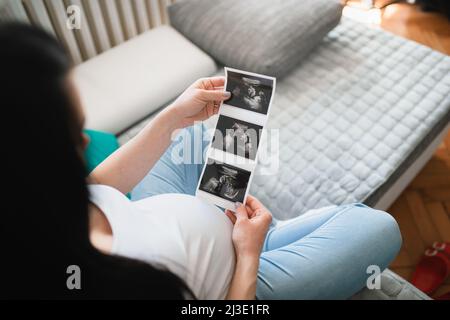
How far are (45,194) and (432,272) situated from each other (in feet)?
3.91

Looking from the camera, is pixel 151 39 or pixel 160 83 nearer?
pixel 160 83

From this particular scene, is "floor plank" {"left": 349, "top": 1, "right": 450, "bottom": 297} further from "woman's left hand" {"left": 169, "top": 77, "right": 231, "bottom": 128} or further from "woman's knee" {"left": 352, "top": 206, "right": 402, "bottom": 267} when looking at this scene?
"woman's left hand" {"left": 169, "top": 77, "right": 231, "bottom": 128}

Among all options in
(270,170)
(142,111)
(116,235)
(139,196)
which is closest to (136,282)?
(116,235)

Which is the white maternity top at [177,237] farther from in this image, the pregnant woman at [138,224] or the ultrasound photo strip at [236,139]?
the ultrasound photo strip at [236,139]

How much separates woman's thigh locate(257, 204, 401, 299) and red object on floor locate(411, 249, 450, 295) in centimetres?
50

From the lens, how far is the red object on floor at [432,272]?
3.66 feet

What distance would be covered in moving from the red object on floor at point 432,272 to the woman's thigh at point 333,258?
0.50 meters

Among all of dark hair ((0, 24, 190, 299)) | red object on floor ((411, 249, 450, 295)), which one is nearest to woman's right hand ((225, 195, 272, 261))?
dark hair ((0, 24, 190, 299))

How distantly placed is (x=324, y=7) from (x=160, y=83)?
654 millimetres

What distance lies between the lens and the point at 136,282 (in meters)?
0.48

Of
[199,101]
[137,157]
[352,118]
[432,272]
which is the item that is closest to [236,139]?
[199,101]

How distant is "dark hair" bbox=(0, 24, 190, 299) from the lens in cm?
36

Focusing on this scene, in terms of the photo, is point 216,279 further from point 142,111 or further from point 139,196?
point 142,111
